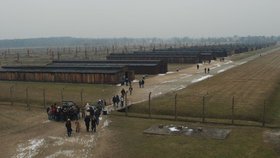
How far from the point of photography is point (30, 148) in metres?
28.4

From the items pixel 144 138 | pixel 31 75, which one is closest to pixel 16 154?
pixel 144 138

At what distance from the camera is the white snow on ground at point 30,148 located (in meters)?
26.9

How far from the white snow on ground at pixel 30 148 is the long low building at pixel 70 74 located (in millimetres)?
31625

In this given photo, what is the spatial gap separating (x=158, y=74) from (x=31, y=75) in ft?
81.8

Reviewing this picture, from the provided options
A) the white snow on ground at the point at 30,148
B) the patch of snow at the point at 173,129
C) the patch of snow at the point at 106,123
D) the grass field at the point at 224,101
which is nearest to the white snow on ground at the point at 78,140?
the white snow on ground at the point at 30,148

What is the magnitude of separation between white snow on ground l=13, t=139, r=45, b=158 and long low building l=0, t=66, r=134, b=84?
3163 centimetres

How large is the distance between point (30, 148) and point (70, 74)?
3744 cm

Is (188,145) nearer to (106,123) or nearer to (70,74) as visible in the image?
(106,123)

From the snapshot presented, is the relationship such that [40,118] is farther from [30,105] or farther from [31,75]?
[31,75]

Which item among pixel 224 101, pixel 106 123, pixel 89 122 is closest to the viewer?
pixel 89 122

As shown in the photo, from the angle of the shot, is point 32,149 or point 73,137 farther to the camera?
point 73,137

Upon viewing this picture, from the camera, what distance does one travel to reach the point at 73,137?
1212 inches

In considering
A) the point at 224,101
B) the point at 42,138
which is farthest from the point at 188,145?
the point at 224,101

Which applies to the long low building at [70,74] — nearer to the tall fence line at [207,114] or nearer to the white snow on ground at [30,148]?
the tall fence line at [207,114]
